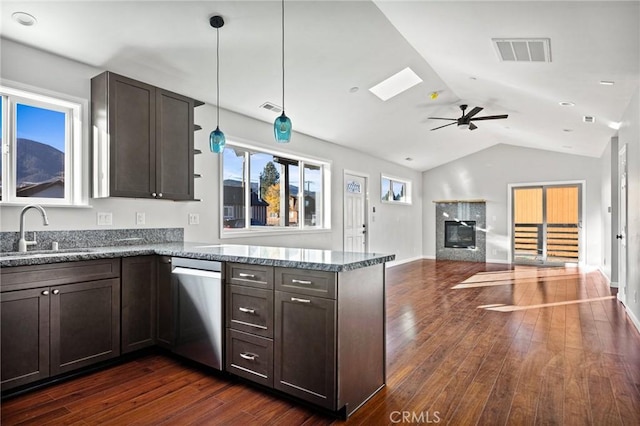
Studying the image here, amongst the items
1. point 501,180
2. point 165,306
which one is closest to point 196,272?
point 165,306

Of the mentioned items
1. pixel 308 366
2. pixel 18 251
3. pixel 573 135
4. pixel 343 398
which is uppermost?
pixel 573 135

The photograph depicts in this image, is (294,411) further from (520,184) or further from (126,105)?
(520,184)

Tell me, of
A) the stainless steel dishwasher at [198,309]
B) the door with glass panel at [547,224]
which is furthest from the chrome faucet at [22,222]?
the door with glass panel at [547,224]

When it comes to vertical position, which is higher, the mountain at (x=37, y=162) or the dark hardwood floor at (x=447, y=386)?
the mountain at (x=37, y=162)

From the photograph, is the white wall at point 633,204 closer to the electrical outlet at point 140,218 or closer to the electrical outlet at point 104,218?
the electrical outlet at point 140,218

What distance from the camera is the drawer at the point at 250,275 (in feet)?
8.05

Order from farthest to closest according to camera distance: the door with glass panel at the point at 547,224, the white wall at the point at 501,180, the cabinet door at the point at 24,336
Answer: the door with glass panel at the point at 547,224, the white wall at the point at 501,180, the cabinet door at the point at 24,336

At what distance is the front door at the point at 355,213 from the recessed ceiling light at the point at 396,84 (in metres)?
2.15

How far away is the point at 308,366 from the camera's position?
224 centimetres

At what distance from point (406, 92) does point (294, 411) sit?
4.53m

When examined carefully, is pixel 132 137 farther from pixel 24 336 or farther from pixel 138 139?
pixel 24 336

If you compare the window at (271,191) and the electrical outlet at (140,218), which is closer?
the electrical outlet at (140,218)

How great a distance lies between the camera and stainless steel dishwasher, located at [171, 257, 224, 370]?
8.91ft

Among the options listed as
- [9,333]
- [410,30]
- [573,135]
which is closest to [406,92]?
[410,30]
